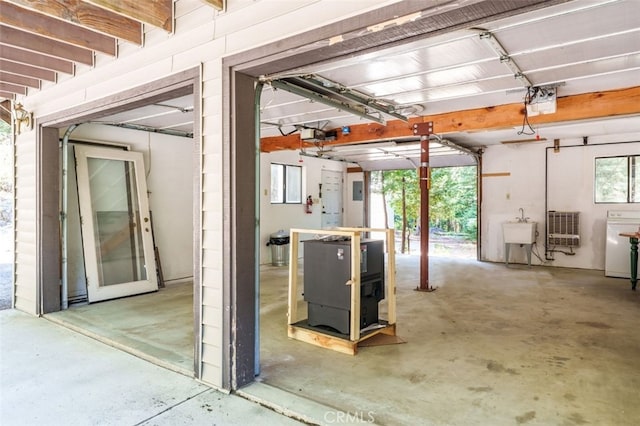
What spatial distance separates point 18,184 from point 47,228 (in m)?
0.77

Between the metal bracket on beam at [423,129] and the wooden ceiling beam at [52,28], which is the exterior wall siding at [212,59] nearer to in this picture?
the wooden ceiling beam at [52,28]

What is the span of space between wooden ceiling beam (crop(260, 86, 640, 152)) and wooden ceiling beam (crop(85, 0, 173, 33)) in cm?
337

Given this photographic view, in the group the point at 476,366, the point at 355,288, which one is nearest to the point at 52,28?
the point at 355,288

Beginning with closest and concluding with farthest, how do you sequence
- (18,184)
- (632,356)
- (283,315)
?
(632,356) < (283,315) < (18,184)

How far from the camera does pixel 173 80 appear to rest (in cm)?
287

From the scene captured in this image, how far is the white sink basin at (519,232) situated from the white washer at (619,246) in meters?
1.17

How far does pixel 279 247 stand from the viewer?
7.70 metres

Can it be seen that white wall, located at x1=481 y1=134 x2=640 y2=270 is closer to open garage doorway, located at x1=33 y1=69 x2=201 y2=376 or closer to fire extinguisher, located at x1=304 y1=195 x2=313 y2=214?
fire extinguisher, located at x1=304 y1=195 x2=313 y2=214

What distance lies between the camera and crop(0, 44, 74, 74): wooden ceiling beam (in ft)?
10.9

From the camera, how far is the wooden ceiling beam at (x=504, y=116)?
157 inches

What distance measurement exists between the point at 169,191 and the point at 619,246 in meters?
Result: 7.38

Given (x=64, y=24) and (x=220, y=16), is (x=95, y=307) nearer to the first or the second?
(x=64, y=24)

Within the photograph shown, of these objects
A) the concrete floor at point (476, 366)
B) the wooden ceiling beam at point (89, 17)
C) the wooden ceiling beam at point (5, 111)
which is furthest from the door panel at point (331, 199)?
the wooden ceiling beam at point (89, 17)

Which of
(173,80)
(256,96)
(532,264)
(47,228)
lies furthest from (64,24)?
(532,264)
